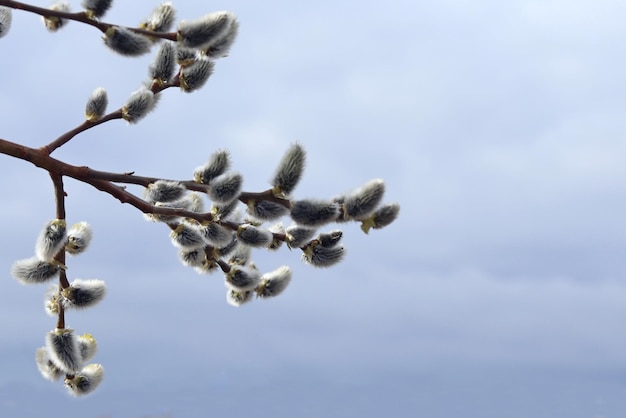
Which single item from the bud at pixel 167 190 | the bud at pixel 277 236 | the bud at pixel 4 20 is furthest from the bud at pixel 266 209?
the bud at pixel 4 20

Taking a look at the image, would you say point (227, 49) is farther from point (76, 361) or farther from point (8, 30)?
point (76, 361)

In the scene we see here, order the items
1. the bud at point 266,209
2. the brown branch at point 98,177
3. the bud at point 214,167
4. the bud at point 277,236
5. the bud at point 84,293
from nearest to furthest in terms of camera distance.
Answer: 1. the bud at point 266,209
2. the bud at point 214,167
3. the brown branch at point 98,177
4. the bud at point 277,236
5. the bud at point 84,293

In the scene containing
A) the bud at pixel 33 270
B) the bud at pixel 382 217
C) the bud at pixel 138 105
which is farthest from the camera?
the bud at pixel 138 105

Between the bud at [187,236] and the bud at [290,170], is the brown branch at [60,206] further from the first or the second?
the bud at [290,170]

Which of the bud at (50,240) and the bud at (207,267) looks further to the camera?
the bud at (207,267)

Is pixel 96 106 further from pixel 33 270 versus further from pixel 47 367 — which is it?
pixel 47 367

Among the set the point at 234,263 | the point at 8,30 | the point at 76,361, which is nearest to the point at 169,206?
the point at 234,263

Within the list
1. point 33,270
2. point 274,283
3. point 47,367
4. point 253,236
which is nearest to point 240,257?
point 274,283

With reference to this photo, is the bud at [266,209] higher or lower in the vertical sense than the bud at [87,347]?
higher

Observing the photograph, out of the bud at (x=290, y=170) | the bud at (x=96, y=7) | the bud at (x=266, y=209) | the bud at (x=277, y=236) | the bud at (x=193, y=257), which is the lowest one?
the bud at (x=266, y=209)

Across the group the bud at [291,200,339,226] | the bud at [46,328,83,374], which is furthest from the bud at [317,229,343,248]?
the bud at [46,328,83,374]
